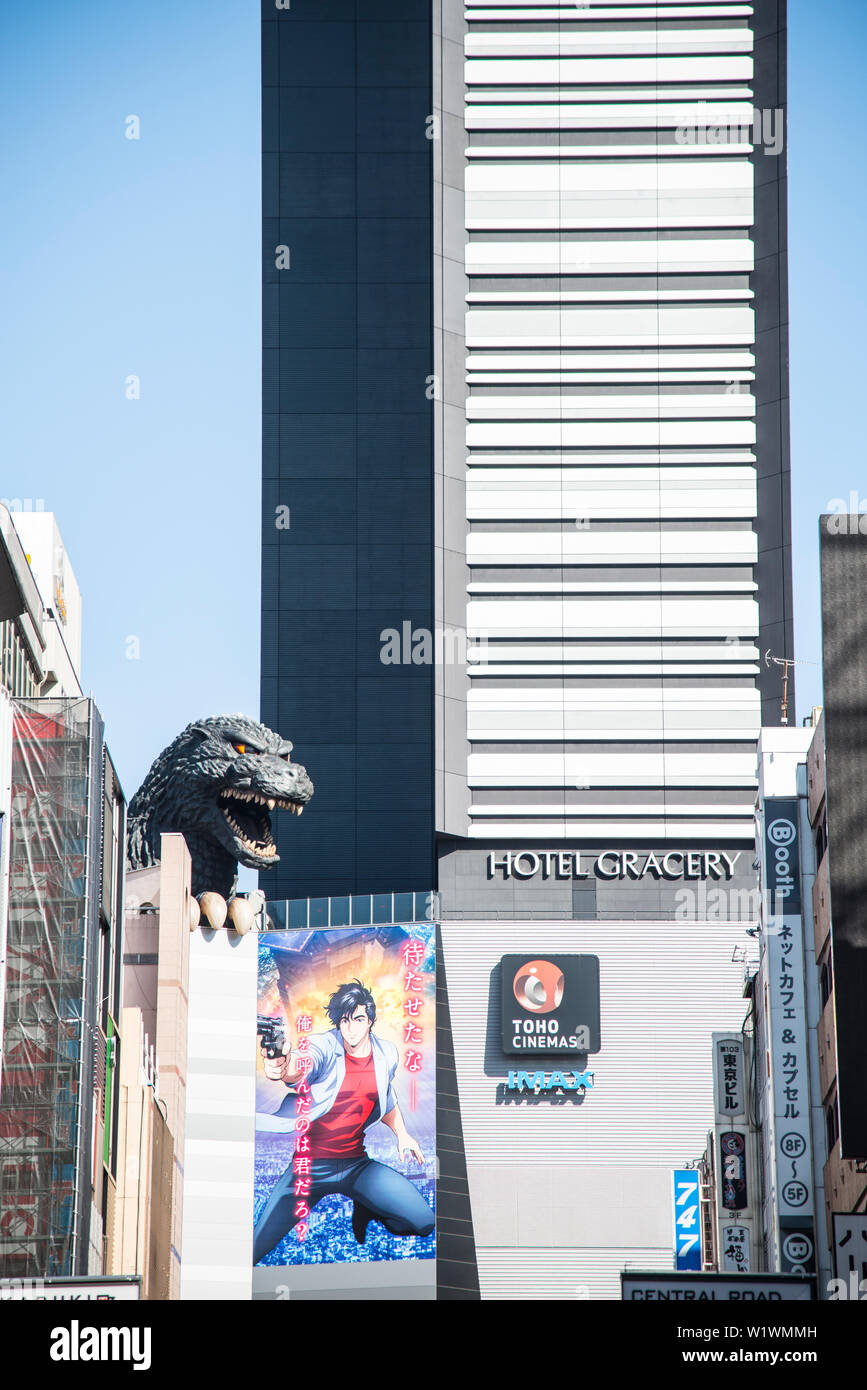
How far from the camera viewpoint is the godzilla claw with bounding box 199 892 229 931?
281ft

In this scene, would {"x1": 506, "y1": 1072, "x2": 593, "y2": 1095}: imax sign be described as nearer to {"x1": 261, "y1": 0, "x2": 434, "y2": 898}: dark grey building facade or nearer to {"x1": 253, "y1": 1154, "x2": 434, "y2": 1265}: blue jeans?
{"x1": 253, "y1": 1154, "x2": 434, "y2": 1265}: blue jeans

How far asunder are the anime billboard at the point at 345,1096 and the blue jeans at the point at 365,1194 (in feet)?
0.13

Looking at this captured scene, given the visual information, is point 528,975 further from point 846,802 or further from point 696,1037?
point 846,802

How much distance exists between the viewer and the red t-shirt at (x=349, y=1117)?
91.5m

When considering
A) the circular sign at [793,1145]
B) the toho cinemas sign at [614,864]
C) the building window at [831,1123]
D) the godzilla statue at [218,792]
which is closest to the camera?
the building window at [831,1123]

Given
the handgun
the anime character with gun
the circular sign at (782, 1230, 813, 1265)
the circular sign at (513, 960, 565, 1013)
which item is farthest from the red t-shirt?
the circular sign at (782, 1230, 813, 1265)

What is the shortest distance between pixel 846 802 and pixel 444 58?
84.2m

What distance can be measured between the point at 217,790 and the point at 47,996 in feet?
93.7

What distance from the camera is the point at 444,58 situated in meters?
117

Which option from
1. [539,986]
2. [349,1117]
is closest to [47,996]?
[349,1117]

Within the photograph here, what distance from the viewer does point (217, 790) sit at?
269ft

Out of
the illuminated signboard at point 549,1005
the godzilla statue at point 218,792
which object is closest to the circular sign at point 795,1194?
the godzilla statue at point 218,792

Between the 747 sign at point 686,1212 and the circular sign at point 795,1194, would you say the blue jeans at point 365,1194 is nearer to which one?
the 747 sign at point 686,1212
